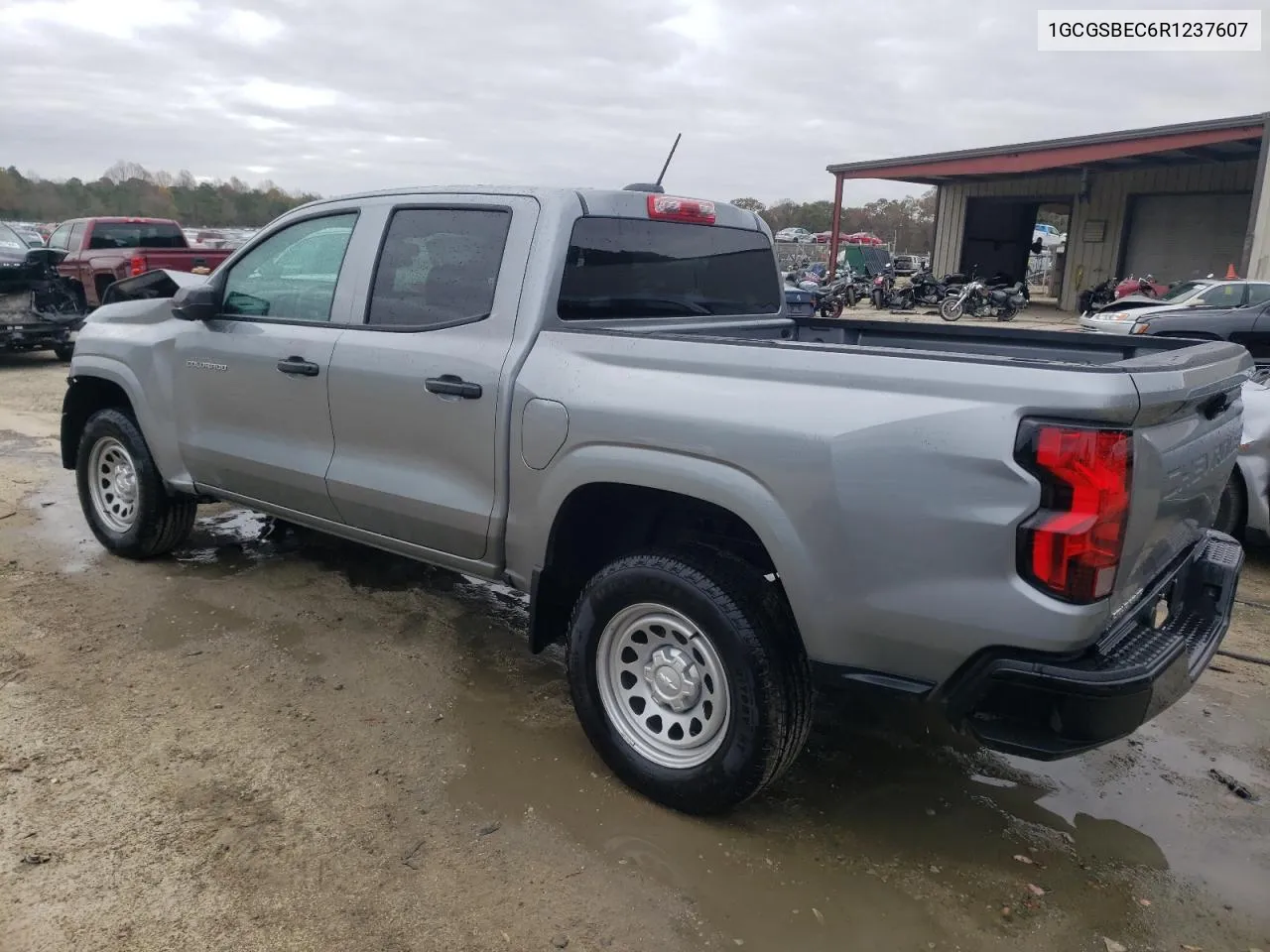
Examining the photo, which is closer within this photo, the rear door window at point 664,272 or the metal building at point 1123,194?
the rear door window at point 664,272

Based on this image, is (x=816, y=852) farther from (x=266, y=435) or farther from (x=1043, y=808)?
(x=266, y=435)

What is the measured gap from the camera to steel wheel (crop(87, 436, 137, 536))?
508 cm

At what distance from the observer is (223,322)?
14.5ft

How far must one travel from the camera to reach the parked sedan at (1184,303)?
45.9ft

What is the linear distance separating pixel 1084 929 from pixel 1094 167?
26040 millimetres

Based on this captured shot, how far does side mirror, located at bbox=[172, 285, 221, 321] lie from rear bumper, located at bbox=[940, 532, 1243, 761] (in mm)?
3581

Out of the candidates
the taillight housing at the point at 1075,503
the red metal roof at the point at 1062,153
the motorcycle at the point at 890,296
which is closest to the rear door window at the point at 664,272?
the taillight housing at the point at 1075,503

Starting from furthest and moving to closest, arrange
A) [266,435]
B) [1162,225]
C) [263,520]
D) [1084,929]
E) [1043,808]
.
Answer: [1162,225], [263,520], [266,435], [1043,808], [1084,929]

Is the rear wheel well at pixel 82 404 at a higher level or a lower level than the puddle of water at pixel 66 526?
higher

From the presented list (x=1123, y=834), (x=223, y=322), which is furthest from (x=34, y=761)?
(x=1123, y=834)

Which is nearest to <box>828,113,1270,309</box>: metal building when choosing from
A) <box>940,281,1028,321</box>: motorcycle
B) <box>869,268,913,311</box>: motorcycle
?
<box>869,268,913,311</box>: motorcycle

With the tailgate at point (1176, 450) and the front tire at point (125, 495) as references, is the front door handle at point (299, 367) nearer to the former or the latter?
the front tire at point (125, 495)

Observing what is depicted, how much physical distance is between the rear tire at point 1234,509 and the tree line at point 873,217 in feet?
199

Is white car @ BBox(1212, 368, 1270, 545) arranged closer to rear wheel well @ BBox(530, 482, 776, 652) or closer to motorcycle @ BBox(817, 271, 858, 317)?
rear wheel well @ BBox(530, 482, 776, 652)
